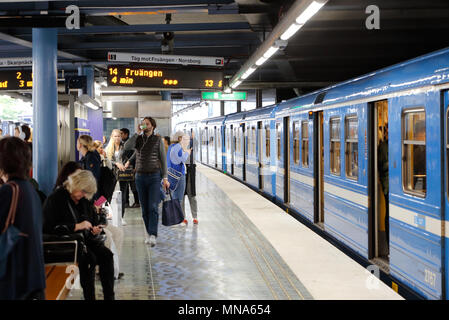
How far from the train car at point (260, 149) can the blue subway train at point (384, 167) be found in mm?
2583

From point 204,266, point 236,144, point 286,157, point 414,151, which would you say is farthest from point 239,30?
point 236,144

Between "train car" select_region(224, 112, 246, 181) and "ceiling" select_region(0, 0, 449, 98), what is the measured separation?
2319 millimetres

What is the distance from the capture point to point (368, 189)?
7730mm

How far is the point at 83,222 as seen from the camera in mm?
5332

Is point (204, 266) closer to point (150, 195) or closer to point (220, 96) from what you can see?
point (150, 195)

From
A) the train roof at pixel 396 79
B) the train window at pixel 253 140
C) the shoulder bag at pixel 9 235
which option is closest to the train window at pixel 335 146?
the train roof at pixel 396 79

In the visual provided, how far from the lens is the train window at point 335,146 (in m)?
9.36

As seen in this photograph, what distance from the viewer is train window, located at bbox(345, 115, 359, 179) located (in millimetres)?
8297

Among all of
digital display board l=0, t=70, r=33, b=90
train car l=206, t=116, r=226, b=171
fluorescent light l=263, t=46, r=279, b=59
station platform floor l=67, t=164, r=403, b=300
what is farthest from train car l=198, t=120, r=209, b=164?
fluorescent light l=263, t=46, r=279, b=59

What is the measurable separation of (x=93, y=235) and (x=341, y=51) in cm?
1322

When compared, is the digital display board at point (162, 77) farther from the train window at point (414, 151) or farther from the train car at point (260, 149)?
the train window at point (414, 151)

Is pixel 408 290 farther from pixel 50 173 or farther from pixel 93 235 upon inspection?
pixel 50 173

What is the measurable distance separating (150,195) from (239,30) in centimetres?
581
